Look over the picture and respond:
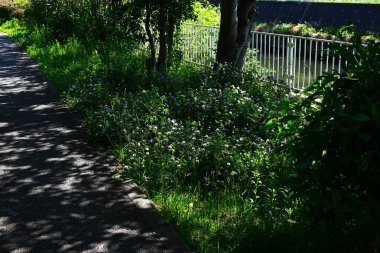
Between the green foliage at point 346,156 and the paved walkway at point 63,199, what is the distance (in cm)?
138

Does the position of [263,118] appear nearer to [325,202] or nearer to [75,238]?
[75,238]

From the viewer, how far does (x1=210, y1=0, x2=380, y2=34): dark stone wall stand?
882 inches

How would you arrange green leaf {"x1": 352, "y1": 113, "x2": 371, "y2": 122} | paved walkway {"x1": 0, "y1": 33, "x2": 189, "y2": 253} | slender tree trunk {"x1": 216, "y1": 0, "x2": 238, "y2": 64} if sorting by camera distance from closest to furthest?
green leaf {"x1": 352, "y1": 113, "x2": 371, "y2": 122}, paved walkway {"x1": 0, "y1": 33, "x2": 189, "y2": 253}, slender tree trunk {"x1": 216, "y1": 0, "x2": 238, "y2": 64}

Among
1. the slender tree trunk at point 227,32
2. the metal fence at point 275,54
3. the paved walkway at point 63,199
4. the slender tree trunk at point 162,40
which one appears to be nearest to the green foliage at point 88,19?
the slender tree trunk at point 162,40

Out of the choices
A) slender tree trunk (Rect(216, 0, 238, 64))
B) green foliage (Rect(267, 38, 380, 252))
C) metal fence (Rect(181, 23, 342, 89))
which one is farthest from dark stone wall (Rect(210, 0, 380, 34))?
green foliage (Rect(267, 38, 380, 252))

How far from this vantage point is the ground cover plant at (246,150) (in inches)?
132

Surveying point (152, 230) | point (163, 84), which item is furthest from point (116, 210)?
point (163, 84)

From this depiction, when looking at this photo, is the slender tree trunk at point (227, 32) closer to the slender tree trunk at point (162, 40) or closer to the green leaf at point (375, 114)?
the slender tree trunk at point (162, 40)

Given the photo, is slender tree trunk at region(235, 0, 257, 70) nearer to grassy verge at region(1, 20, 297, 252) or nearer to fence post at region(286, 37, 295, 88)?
fence post at region(286, 37, 295, 88)

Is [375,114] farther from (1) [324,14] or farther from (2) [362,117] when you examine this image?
(1) [324,14]

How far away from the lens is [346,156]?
129 inches

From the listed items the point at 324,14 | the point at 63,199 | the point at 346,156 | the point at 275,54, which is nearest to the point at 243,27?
the point at 275,54

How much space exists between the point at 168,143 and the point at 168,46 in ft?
22.3

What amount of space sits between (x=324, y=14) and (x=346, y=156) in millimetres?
23075
